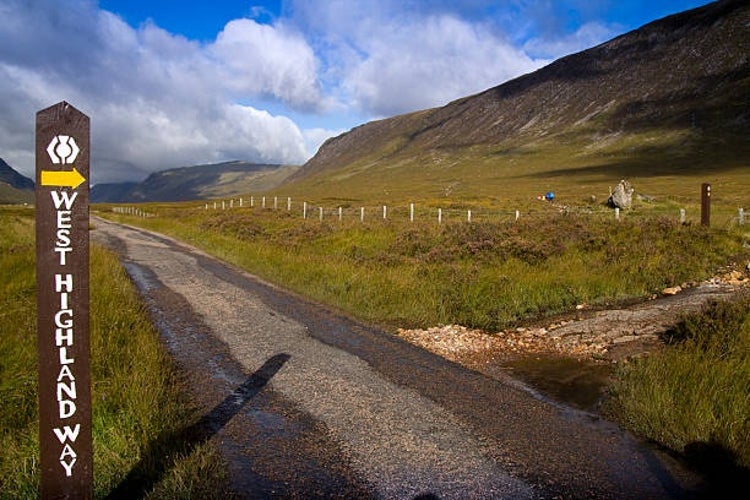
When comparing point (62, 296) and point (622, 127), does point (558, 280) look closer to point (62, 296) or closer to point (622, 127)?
point (62, 296)

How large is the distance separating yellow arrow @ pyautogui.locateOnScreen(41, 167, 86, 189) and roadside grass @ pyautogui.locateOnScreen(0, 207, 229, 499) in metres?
2.26

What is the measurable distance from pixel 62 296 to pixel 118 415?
220cm

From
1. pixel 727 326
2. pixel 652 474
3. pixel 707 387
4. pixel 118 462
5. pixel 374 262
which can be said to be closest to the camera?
pixel 118 462

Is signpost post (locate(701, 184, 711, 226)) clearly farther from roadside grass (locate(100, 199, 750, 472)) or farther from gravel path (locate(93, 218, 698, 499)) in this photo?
gravel path (locate(93, 218, 698, 499))

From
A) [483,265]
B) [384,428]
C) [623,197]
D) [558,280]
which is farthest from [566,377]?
[623,197]

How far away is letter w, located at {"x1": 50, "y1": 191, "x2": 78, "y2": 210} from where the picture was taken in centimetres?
301

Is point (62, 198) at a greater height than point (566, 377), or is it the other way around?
point (62, 198)

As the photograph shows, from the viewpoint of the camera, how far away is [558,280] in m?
12.9

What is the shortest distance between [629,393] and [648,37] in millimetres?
206451

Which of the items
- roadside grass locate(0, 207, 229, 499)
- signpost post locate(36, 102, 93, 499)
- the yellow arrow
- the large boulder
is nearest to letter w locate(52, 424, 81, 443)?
signpost post locate(36, 102, 93, 499)

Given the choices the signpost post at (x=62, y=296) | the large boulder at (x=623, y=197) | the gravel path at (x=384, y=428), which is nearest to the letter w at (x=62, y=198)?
the signpost post at (x=62, y=296)

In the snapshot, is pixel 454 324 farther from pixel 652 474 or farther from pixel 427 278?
pixel 652 474

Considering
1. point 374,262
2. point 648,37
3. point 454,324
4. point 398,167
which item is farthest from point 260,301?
point 648,37

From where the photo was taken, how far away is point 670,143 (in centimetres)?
10875
